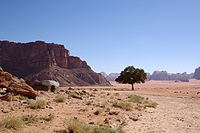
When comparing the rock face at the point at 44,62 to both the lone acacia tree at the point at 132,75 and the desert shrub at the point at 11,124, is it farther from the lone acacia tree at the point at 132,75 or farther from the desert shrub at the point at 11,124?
the desert shrub at the point at 11,124

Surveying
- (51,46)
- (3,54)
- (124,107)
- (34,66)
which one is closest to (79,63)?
(51,46)

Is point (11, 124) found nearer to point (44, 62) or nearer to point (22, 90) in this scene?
point (22, 90)

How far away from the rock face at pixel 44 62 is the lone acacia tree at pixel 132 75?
194ft

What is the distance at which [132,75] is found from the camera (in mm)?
55156

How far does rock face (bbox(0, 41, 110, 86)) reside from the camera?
122 metres

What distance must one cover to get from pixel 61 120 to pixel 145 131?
376 centimetres

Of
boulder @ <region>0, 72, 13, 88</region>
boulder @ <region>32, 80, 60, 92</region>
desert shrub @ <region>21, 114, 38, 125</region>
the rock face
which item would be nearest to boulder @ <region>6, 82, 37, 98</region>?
boulder @ <region>0, 72, 13, 88</region>

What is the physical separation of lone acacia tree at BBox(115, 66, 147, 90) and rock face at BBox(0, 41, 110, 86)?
5903 cm

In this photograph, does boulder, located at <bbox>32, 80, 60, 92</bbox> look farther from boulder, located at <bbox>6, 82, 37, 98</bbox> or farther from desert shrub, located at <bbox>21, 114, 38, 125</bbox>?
desert shrub, located at <bbox>21, 114, 38, 125</bbox>

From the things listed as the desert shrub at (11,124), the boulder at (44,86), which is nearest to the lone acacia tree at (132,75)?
the boulder at (44,86)

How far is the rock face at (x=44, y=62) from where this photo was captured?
401 feet

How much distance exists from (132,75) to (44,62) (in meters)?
84.1

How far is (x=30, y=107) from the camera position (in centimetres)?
1079

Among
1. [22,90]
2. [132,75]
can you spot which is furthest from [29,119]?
[132,75]
